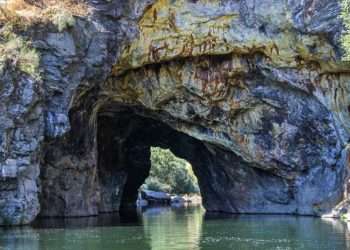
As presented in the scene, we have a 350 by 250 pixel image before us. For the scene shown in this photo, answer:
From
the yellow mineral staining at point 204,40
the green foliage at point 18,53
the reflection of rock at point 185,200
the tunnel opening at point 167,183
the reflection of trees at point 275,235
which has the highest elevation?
the yellow mineral staining at point 204,40

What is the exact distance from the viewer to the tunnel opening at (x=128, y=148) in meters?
49.1

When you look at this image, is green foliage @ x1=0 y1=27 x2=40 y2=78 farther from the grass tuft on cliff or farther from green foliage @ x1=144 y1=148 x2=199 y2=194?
green foliage @ x1=144 y1=148 x2=199 y2=194

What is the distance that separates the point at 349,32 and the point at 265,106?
8.45 metres

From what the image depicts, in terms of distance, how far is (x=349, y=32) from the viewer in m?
34.8

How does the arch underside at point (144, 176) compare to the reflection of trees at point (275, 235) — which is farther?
the arch underside at point (144, 176)

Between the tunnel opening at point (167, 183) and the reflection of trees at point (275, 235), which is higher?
the tunnel opening at point (167, 183)

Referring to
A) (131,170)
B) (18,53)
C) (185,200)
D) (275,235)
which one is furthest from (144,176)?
(275,235)

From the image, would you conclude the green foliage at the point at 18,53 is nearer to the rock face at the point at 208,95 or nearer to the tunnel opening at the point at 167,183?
the rock face at the point at 208,95

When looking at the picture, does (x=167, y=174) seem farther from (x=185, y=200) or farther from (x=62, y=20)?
(x=62, y=20)

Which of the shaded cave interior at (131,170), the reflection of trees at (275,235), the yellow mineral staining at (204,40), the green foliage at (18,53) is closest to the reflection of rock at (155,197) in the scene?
the shaded cave interior at (131,170)

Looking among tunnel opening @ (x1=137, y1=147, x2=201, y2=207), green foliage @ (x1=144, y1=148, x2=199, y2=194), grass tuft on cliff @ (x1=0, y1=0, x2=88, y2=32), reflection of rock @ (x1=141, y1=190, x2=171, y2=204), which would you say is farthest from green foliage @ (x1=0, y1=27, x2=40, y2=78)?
green foliage @ (x1=144, y1=148, x2=199, y2=194)

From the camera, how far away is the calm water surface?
79.7 feet

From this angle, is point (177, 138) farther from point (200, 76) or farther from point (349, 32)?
point (349, 32)

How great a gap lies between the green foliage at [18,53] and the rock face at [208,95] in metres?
0.60
